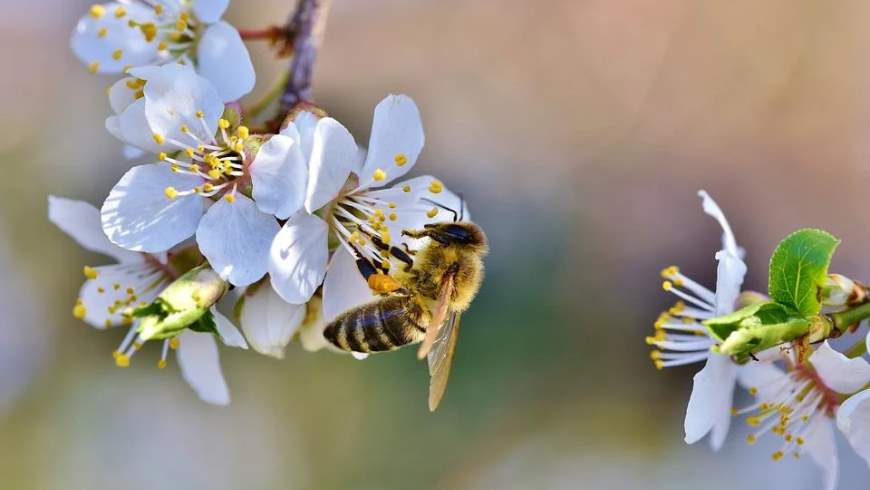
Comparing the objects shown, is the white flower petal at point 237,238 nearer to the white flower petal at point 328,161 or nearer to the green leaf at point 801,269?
the white flower petal at point 328,161

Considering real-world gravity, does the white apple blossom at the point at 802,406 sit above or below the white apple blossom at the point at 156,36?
below

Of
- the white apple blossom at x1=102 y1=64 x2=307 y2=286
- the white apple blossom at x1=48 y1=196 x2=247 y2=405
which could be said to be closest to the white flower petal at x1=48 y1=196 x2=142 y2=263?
the white apple blossom at x1=48 y1=196 x2=247 y2=405

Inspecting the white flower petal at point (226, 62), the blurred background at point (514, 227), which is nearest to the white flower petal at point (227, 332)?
the white flower petal at point (226, 62)

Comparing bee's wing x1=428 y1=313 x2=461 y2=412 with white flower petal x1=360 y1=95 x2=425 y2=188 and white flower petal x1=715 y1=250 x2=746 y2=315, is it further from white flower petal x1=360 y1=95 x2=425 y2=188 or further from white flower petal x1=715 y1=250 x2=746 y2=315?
white flower petal x1=715 y1=250 x2=746 y2=315

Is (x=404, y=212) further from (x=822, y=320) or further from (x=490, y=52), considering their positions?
(x=490, y=52)

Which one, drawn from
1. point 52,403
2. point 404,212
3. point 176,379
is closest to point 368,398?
point 176,379
